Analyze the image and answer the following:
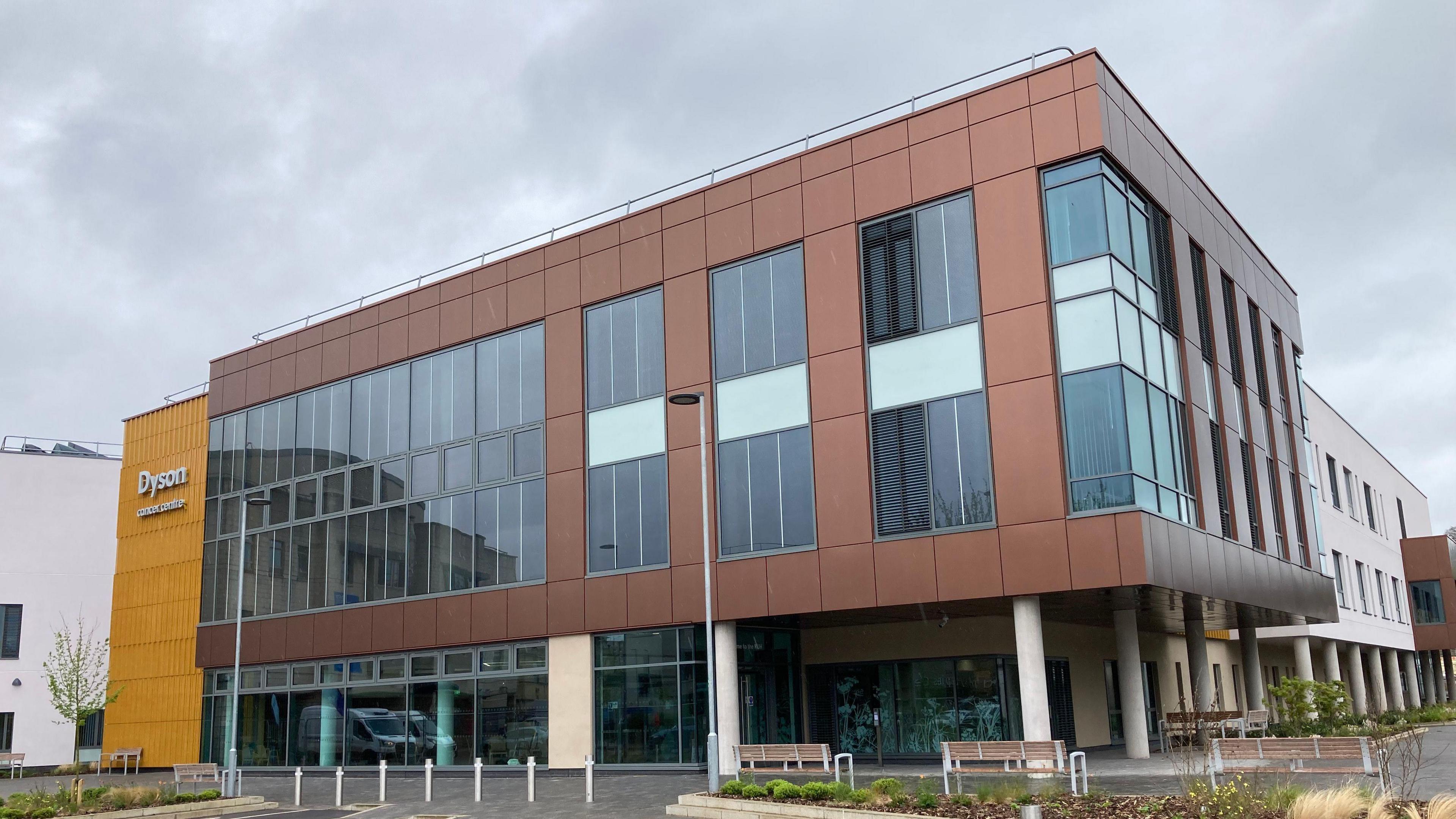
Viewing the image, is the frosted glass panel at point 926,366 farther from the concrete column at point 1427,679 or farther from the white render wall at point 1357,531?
the concrete column at point 1427,679

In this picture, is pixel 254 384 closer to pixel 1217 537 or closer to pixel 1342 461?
pixel 1217 537

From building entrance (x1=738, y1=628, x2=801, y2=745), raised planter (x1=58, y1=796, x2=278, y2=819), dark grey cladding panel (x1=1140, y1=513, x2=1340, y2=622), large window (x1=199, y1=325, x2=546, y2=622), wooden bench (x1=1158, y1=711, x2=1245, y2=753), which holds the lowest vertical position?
raised planter (x1=58, y1=796, x2=278, y2=819)

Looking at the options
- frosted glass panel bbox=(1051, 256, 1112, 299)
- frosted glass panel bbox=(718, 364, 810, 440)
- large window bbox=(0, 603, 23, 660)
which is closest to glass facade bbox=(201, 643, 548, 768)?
frosted glass panel bbox=(718, 364, 810, 440)

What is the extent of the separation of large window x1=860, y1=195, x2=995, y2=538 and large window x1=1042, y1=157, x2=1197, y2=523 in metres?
1.61

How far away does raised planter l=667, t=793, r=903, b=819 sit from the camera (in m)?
16.6

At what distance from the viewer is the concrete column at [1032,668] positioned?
21422 millimetres

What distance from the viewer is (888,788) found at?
1720 cm

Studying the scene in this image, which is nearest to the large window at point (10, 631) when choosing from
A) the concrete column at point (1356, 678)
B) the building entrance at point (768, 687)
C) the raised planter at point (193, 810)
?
the raised planter at point (193, 810)

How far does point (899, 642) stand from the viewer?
28516 millimetres

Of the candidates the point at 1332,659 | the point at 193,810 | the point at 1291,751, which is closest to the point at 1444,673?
the point at 1332,659

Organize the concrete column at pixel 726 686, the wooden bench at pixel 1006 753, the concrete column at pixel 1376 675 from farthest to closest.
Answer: the concrete column at pixel 1376 675 < the concrete column at pixel 726 686 < the wooden bench at pixel 1006 753

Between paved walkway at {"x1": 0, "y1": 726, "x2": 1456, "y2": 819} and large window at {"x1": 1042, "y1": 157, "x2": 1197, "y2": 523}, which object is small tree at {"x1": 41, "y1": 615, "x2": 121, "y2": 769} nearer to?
paved walkway at {"x1": 0, "y1": 726, "x2": 1456, "y2": 819}

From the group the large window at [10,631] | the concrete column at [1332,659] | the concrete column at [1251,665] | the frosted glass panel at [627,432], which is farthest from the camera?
the large window at [10,631]

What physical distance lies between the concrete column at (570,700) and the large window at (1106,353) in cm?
1216
